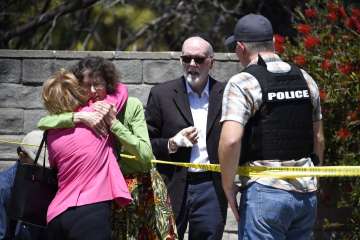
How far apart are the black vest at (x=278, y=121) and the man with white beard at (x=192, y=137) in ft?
2.75

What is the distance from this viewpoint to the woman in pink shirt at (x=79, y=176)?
4902mm

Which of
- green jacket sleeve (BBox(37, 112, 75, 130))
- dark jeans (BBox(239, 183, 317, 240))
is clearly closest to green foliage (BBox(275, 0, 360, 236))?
dark jeans (BBox(239, 183, 317, 240))

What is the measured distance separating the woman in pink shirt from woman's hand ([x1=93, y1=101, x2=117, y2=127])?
5 cm

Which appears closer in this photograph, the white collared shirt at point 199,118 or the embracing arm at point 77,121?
the embracing arm at point 77,121

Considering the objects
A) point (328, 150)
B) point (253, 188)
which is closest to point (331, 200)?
point (328, 150)

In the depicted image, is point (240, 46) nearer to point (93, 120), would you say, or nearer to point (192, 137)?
point (192, 137)

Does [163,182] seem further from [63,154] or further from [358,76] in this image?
[358,76]

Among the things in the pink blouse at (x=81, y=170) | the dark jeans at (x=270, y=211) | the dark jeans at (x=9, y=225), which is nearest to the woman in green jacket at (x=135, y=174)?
the pink blouse at (x=81, y=170)

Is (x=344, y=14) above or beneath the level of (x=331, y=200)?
above

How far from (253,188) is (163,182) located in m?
0.95

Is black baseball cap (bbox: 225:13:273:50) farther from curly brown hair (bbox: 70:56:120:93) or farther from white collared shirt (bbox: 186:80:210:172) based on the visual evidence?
white collared shirt (bbox: 186:80:210:172)

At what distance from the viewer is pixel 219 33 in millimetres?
12883

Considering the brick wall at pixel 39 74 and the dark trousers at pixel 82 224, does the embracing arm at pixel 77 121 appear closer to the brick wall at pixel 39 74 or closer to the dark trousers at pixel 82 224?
the dark trousers at pixel 82 224

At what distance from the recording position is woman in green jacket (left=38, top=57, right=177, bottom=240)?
535 centimetres
